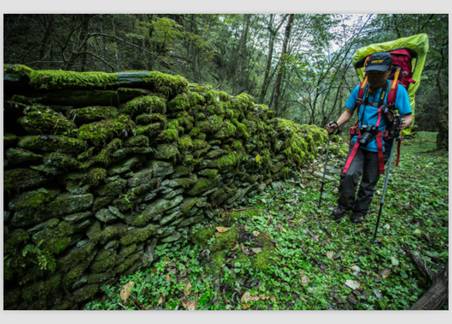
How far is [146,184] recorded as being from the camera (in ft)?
9.00

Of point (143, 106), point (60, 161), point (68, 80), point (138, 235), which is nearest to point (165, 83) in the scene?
point (143, 106)

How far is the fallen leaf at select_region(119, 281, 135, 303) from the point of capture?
8.17 ft

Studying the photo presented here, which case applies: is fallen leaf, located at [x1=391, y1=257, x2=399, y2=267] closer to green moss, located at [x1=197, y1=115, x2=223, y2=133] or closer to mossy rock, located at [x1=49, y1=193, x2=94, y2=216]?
green moss, located at [x1=197, y1=115, x2=223, y2=133]

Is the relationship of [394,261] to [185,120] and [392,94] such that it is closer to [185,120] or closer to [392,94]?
[392,94]

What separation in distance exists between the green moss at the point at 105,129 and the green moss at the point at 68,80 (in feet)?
1.37

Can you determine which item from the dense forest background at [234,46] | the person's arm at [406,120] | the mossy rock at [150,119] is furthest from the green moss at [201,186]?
the person's arm at [406,120]

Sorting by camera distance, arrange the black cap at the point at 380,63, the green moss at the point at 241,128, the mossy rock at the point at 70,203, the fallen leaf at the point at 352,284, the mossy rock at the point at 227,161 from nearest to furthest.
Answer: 1. the mossy rock at the point at 70,203
2. the fallen leaf at the point at 352,284
3. the black cap at the point at 380,63
4. the mossy rock at the point at 227,161
5. the green moss at the point at 241,128

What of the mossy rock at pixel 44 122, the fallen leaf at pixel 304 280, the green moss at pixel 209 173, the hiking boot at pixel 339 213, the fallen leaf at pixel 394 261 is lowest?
the fallen leaf at pixel 304 280

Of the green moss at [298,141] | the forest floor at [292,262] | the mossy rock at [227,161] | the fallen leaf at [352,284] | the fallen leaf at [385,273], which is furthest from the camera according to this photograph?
the green moss at [298,141]

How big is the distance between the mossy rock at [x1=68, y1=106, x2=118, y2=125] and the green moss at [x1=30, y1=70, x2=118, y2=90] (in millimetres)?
241

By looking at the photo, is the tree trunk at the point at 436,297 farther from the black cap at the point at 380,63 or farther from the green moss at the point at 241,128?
the green moss at the point at 241,128

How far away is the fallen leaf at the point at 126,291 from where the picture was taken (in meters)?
2.49
